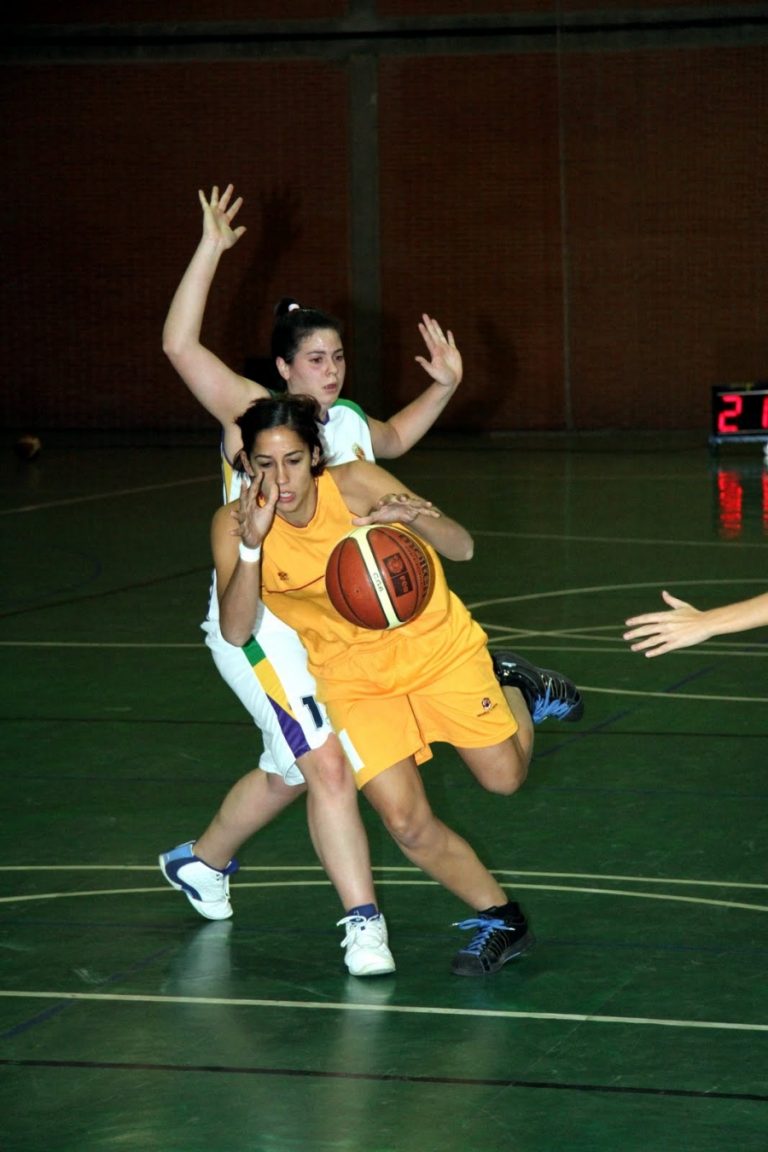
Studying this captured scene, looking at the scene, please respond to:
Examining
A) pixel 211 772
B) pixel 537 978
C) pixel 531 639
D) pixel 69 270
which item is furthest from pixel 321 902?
pixel 69 270

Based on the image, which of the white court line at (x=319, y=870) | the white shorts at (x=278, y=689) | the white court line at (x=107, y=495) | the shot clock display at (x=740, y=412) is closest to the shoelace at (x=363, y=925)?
the white shorts at (x=278, y=689)

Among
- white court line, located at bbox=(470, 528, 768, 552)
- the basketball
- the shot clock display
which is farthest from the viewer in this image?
the shot clock display

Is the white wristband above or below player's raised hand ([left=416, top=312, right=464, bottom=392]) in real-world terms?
below

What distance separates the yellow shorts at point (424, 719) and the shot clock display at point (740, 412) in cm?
1470

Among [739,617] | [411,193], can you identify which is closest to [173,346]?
[739,617]

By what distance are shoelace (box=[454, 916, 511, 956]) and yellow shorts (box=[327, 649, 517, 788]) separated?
1.58 feet

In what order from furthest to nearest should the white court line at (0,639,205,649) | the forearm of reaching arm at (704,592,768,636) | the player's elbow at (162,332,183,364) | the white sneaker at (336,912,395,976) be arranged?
the white court line at (0,639,205,649) < the player's elbow at (162,332,183,364) < the white sneaker at (336,912,395,976) < the forearm of reaching arm at (704,592,768,636)

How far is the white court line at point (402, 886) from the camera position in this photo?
5.49 meters

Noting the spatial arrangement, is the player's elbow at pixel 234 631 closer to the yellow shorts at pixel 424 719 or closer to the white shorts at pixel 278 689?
the white shorts at pixel 278 689

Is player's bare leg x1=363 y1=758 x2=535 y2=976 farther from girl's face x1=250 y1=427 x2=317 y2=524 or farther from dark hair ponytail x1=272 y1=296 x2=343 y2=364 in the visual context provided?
dark hair ponytail x1=272 y1=296 x2=343 y2=364

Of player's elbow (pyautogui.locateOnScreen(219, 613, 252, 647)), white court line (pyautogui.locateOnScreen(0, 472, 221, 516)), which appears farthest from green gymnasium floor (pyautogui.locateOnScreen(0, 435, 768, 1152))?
white court line (pyautogui.locateOnScreen(0, 472, 221, 516))

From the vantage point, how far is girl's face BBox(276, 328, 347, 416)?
212 inches

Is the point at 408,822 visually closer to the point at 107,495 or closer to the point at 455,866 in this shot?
the point at 455,866

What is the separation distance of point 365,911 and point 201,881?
0.70m
